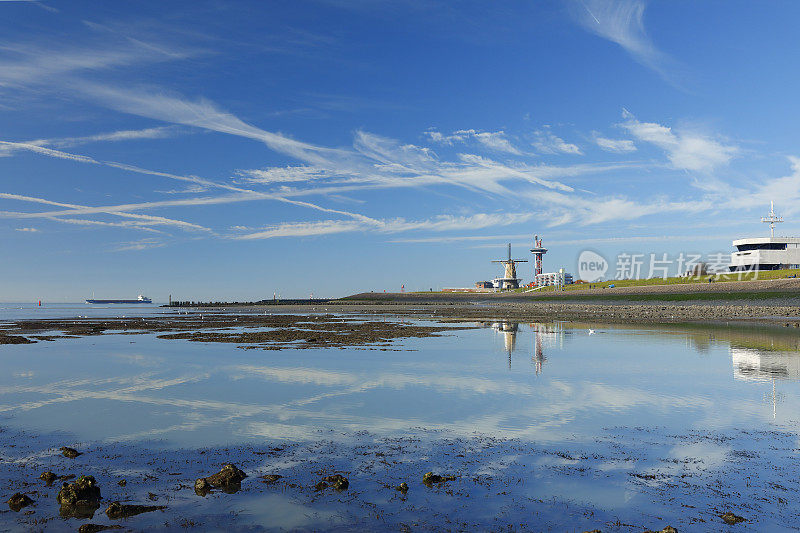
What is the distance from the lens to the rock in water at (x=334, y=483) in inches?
356

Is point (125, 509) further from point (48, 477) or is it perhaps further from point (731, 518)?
point (731, 518)

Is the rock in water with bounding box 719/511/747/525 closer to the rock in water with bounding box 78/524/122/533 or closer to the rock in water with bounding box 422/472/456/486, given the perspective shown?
the rock in water with bounding box 422/472/456/486

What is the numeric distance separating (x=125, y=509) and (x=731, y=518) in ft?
30.9

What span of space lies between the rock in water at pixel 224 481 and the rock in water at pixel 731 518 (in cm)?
791

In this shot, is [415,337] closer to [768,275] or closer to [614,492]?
[614,492]

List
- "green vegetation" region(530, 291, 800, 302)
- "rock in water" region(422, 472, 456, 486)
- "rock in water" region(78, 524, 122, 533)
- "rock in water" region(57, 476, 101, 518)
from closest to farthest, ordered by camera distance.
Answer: "rock in water" region(78, 524, 122, 533)
"rock in water" region(57, 476, 101, 518)
"rock in water" region(422, 472, 456, 486)
"green vegetation" region(530, 291, 800, 302)

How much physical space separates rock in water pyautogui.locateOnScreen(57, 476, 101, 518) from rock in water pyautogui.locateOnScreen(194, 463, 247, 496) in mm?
1585

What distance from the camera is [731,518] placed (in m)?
7.65

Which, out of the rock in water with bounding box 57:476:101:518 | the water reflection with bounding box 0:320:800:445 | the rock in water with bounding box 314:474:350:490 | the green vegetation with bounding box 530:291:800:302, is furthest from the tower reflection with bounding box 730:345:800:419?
the green vegetation with bounding box 530:291:800:302

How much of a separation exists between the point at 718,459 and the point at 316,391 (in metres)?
12.4

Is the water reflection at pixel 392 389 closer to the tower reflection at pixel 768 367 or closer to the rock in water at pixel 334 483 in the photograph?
the tower reflection at pixel 768 367

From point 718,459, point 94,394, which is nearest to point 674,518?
point 718,459

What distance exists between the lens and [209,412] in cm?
1523

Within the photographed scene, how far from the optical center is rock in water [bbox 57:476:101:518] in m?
8.05
